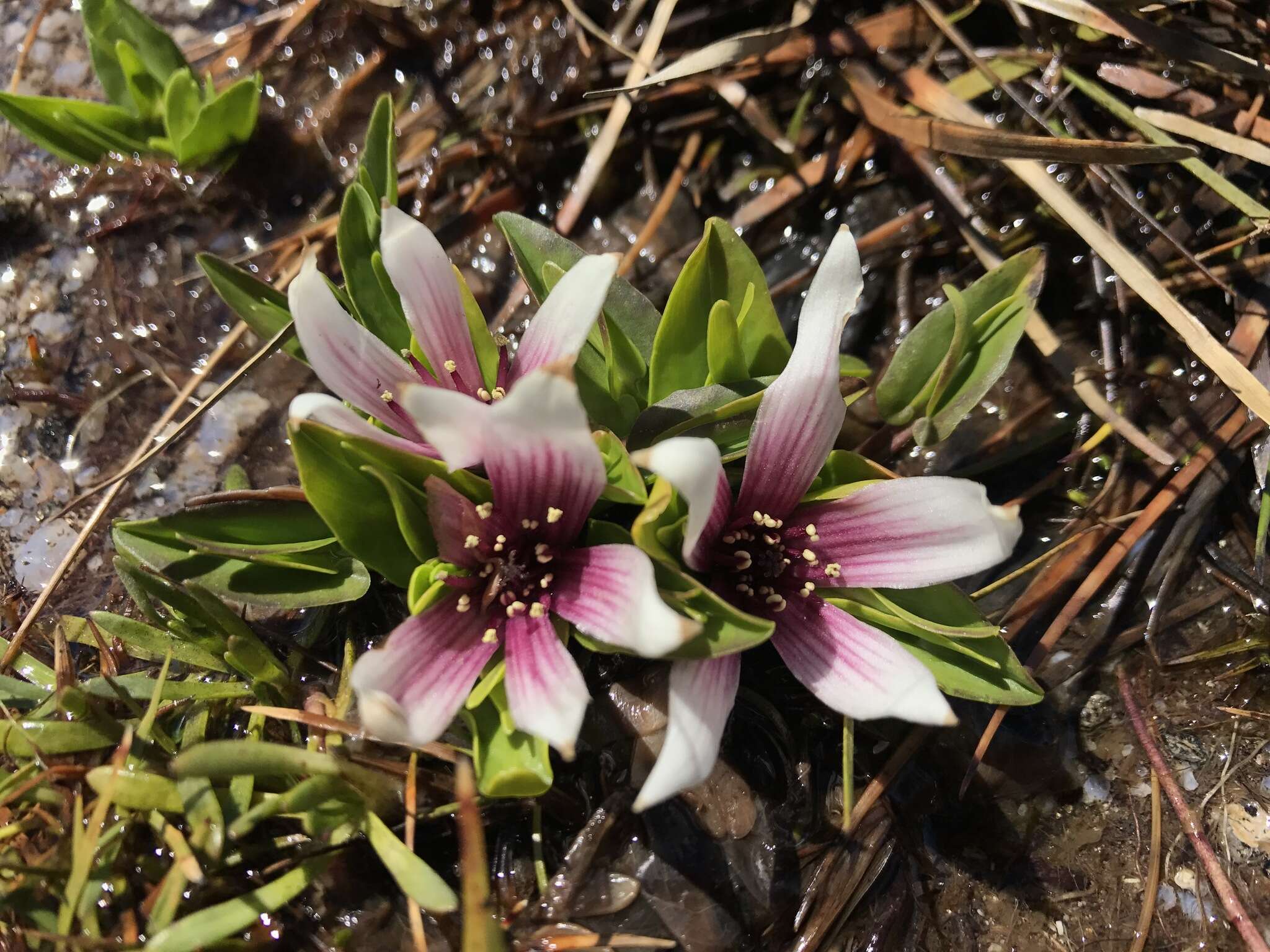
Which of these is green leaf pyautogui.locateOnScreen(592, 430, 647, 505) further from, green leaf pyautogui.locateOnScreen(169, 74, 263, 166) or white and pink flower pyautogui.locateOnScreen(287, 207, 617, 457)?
green leaf pyautogui.locateOnScreen(169, 74, 263, 166)

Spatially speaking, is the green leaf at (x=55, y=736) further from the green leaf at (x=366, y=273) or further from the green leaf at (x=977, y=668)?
the green leaf at (x=977, y=668)

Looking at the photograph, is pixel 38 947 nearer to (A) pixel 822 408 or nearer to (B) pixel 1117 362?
(A) pixel 822 408

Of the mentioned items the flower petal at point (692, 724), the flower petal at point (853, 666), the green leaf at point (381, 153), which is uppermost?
the green leaf at point (381, 153)

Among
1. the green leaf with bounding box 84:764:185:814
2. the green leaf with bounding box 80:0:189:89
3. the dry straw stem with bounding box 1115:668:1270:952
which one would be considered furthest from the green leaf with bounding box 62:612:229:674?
the dry straw stem with bounding box 1115:668:1270:952

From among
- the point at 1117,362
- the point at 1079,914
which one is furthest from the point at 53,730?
the point at 1117,362

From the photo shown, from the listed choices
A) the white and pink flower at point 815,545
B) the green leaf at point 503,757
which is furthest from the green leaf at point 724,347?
the green leaf at point 503,757

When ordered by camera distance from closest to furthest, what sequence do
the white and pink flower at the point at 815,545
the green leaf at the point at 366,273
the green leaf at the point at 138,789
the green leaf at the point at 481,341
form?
the white and pink flower at the point at 815,545, the green leaf at the point at 138,789, the green leaf at the point at 481,341, the green leaf at the point at 366,273
